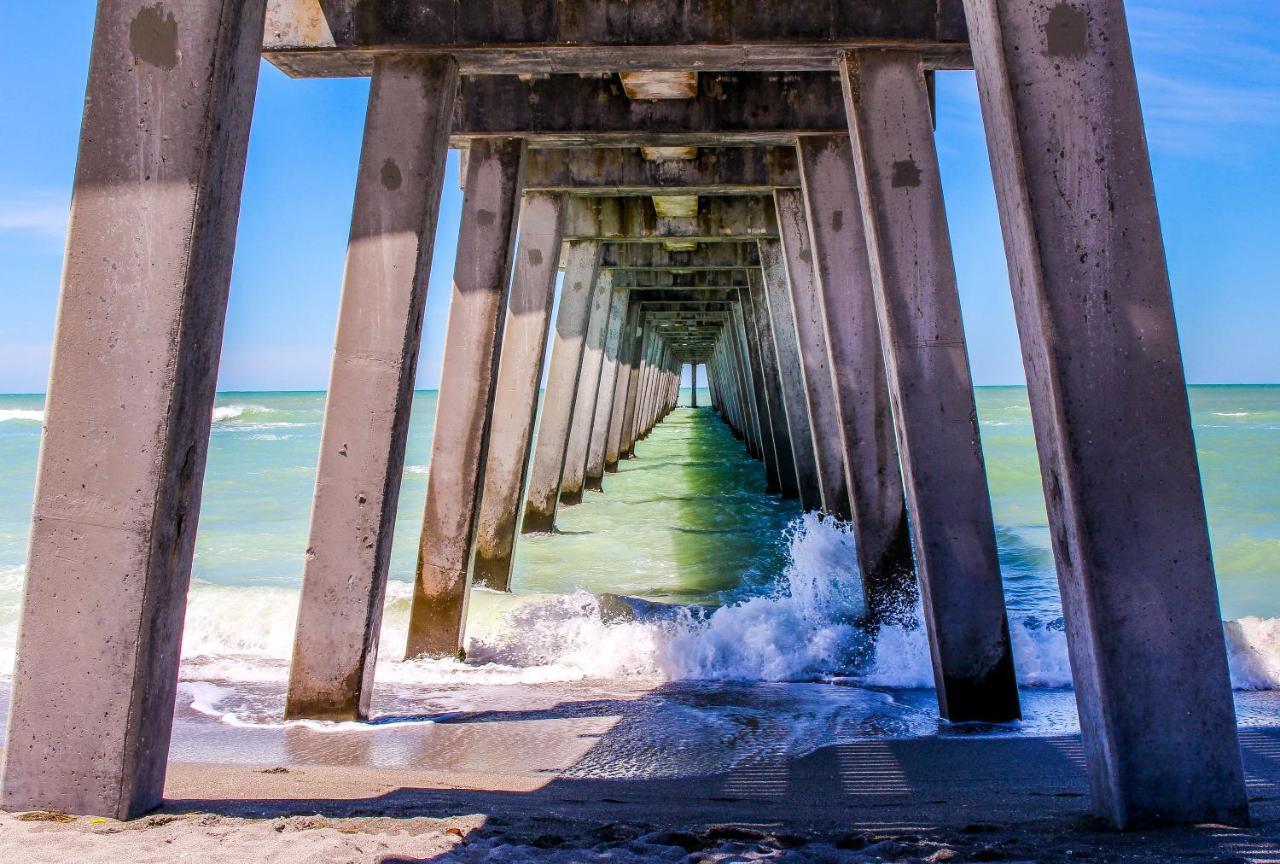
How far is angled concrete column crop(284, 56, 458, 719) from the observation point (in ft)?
16.1

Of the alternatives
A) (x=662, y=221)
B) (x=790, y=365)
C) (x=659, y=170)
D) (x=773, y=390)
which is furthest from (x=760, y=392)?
(x=659, y=170)

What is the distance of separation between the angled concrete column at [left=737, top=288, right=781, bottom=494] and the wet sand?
13862mm

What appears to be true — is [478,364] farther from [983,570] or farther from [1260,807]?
[1260,807]

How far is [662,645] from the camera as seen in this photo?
7098 millimetres

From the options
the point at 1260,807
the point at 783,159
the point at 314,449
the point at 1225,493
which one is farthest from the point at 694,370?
the point at 1260,807

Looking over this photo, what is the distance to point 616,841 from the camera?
2.78 meters

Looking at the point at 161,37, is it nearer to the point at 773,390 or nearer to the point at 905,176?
the point at 905,176

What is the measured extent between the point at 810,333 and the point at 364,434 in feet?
20.4

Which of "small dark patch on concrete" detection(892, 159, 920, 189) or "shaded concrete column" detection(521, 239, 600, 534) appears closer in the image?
"small dark patch on concrete" detection(892, 159, 920, 189)

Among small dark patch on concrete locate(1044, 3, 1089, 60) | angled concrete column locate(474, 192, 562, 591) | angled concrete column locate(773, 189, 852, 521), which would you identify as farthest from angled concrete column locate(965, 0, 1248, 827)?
angled concrete column locate(474, 192, 562, 591)

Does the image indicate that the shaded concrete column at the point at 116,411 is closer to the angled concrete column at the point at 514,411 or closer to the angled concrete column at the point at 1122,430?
the angled concrete column at the point at 1122,430

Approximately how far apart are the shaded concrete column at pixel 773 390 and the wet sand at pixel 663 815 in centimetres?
1262

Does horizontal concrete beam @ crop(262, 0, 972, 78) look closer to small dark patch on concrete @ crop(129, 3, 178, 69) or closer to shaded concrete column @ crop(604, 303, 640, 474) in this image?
small dark patch on concrete @ crop(129, 3, 178, 69)

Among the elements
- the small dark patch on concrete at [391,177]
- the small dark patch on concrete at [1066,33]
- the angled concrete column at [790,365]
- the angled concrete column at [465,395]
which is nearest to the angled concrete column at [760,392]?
the angled concrete column at [790,365]
